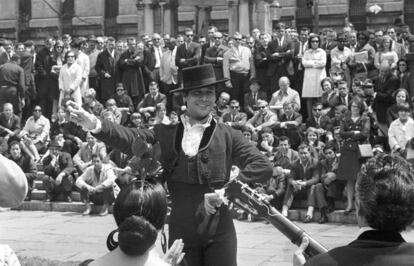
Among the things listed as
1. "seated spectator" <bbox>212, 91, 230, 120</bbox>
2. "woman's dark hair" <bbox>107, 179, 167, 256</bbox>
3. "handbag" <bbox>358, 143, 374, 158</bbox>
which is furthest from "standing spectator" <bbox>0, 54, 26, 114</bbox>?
"woman's dark hair" <bbox>107, 179, 167, 256</bbox>

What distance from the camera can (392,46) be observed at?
16.4 metres

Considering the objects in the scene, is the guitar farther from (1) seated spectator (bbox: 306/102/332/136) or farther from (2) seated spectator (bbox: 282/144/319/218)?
(1) seated spectator (bbox: 306/102/332/136)

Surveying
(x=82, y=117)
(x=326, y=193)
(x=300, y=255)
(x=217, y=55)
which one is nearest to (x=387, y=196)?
(x=300, y=255)

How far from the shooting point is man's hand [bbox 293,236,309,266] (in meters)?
3.40

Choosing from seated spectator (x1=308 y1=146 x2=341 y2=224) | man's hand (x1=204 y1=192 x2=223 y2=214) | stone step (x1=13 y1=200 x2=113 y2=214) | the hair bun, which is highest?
the hair bun

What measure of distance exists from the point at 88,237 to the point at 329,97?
5.66m

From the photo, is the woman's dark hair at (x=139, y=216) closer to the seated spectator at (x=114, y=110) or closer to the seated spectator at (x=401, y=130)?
the seated spectator at (x=401, y=130)

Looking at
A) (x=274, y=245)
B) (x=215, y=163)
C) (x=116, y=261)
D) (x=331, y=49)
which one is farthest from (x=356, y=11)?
(x=116, y=261)

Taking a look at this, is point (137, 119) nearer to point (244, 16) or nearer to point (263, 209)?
point (244, 16)

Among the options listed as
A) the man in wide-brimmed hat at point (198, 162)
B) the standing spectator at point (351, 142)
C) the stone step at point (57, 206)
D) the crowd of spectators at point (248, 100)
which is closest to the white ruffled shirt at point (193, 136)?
the man in wide-brimmed hat at point (198, 162)

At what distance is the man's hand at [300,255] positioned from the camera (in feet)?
11.2

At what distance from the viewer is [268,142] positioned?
50.5 feet

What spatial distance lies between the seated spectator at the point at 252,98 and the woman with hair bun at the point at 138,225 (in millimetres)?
14053

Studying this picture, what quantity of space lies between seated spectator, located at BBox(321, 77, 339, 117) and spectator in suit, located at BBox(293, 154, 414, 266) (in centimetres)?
1284
